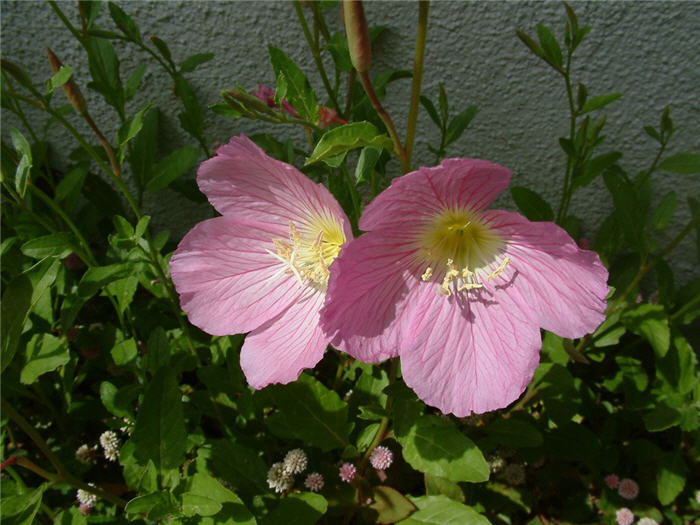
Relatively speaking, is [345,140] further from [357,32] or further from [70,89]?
[70,89]

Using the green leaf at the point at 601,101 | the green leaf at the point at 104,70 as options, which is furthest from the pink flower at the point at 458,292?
the green leaf at the point at 104,70

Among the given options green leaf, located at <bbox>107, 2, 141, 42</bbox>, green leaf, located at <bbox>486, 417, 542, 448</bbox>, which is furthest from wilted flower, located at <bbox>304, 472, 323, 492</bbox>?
green leaf, located at <bbox>107, 2, 141, 42</bbox>

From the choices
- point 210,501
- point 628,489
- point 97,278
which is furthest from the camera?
point 628,489

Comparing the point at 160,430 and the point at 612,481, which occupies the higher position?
the point at 160,430

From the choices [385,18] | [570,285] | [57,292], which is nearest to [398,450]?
[570,285]

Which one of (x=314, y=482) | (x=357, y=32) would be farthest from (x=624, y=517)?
(x=357, y=32)

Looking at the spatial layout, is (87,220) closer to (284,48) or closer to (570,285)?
(284,48)
